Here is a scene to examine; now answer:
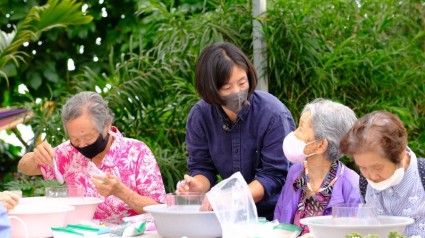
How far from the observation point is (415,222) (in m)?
3.01

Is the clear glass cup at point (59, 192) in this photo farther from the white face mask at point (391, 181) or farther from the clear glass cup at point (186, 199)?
the white face mask at point (391, 181)

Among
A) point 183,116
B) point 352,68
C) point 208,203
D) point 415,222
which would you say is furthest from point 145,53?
point 415,222

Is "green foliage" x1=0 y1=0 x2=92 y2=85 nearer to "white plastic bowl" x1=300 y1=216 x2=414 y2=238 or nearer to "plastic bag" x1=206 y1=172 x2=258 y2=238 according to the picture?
"plastic bag" x1=206 y1=172 x2=258 y2=238

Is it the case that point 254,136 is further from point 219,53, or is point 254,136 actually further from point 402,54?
point 402,54

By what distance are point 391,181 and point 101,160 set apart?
5.04ft

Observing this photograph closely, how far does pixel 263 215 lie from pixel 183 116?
2031 millimetres

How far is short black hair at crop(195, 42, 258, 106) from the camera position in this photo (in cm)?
358

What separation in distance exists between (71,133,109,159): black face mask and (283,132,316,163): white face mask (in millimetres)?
947

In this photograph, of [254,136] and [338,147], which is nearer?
[338,147]

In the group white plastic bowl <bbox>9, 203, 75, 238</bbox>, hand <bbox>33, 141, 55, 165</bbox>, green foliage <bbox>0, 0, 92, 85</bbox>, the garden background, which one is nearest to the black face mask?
hand <bbox>33, 141, 55, 165</bbox>

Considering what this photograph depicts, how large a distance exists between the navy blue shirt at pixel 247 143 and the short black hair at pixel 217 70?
14cm

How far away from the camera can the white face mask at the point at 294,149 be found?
3350mm

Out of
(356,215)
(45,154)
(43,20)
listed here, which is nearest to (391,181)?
(356,215)

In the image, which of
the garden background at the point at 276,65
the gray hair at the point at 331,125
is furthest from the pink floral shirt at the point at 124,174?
the garden background at the point at 276,65
